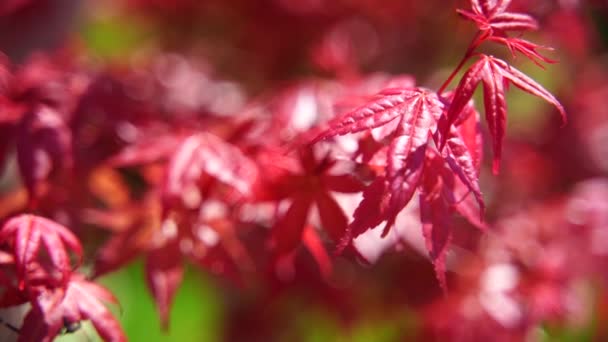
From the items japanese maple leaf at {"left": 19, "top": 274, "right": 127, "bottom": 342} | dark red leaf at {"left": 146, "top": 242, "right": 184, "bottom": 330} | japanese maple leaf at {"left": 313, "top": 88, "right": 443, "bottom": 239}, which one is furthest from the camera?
dark red leaf at {"left": 146, "top": 242, "right": 184, "bottom": 330}

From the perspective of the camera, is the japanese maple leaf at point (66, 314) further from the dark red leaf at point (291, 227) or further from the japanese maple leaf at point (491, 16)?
the japanese maple leaf at point (491, 16)

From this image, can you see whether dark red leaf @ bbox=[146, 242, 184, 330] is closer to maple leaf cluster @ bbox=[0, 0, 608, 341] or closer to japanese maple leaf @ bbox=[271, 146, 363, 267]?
maple leaf cluster @ bbox=[0, 0, 608, 341]

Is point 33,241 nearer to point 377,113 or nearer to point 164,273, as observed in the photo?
point 164,273

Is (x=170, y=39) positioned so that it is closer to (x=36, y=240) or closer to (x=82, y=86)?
(x=82, y=86)

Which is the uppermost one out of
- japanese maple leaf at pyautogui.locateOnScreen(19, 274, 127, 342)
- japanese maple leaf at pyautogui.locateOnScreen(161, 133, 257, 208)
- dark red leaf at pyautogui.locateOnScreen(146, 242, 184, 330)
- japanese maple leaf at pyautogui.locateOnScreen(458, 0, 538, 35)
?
japanese maple leaf at pyautogui.locateOnScreen(458, 0, 538, 35)

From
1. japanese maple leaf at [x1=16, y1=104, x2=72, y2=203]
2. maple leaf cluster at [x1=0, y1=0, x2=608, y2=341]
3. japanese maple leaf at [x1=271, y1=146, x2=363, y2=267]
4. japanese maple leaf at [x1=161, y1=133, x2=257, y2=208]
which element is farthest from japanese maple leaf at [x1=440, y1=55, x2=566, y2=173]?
japanese maple leaf at [x1=16, y1=104, x2=72, y2=203]

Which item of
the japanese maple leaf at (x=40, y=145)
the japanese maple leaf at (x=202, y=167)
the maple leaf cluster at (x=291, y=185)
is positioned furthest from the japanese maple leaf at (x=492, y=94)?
the japanese maple leaf at (x=40, y=145)

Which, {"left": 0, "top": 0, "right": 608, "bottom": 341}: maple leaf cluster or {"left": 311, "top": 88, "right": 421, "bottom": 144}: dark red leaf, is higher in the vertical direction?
{"left": 311, "top": 88, "right": 421, "bottom": 144}: dark red leaf

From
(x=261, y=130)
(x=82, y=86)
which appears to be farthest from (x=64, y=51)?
(x=261, y=130)
